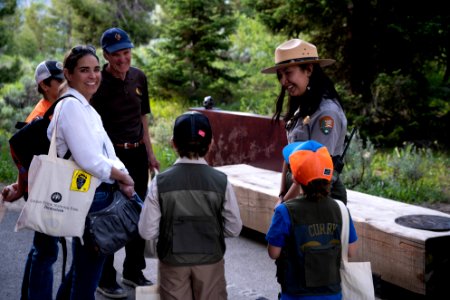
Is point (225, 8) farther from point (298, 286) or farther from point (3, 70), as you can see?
point (298, 286)

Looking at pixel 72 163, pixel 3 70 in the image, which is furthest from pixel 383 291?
pixel 3 70

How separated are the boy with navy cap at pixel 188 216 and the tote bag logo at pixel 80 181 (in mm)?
417

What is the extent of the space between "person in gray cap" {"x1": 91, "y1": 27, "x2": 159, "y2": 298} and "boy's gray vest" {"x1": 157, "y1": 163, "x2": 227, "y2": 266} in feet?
5.60

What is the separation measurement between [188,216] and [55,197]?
0.78 m

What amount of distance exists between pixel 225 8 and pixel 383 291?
444 inches

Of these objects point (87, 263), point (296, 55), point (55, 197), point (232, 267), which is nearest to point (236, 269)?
point (232, 267)

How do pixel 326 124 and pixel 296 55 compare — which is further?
pixel 296 55

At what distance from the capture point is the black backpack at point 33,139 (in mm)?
3811

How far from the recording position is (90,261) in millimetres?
3877

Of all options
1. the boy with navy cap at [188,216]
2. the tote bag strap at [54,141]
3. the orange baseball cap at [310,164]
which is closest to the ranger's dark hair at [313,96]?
the orange baseball cap at [310,164]

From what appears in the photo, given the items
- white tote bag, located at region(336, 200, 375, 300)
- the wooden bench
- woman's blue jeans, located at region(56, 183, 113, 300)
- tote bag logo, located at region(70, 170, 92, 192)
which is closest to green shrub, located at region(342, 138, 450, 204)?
the wooden bench

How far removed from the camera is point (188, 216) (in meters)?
3.45

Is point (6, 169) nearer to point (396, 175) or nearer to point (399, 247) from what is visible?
point (396, 175)

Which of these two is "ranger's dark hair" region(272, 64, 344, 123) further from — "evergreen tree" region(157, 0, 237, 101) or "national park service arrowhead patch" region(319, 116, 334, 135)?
"evergreen tree" region(157, 0, 237, 101)
